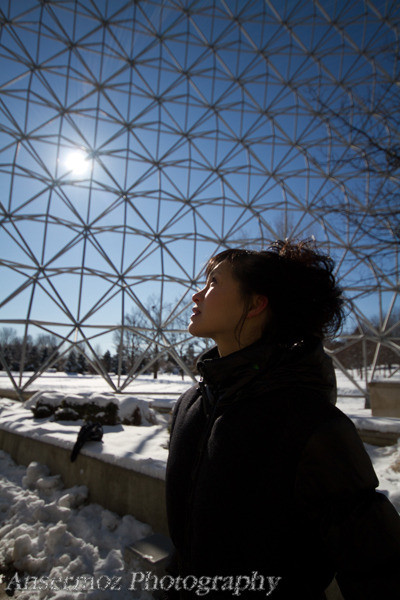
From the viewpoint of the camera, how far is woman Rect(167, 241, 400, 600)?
861 mm

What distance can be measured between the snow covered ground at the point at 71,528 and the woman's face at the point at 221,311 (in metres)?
2.29

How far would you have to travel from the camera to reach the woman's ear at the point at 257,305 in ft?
4.43

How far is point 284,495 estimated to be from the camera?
970 millimetres

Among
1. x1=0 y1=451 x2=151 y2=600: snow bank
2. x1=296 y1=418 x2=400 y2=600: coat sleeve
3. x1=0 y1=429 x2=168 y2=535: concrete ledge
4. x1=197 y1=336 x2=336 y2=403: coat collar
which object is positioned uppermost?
x1=197 y1=336 x2=336 y2=403: coat collar

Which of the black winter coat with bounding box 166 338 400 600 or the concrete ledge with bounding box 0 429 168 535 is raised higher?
the black winter coat with bounding box 166 338 400 600

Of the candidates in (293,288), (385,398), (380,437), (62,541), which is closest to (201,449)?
(293,288)

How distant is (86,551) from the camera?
10.6 ft

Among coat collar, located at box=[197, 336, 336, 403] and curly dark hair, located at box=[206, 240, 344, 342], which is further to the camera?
curly dark hair, located at box=[206, 240, 344, 342]

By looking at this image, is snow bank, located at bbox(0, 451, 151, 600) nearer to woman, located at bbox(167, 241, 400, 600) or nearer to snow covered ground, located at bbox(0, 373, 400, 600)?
snow covered ground, located at bbox(0, 373, 400, 600)

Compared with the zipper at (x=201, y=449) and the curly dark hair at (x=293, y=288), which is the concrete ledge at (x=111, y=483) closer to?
the zipper at (x=201, y=449)

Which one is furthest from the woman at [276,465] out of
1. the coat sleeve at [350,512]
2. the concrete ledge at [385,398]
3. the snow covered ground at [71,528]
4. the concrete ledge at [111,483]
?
the concrete ledge at [385,398]

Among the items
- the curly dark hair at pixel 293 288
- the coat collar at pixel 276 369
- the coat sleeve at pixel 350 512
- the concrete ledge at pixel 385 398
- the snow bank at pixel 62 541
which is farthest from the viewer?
the concrete ledge at pixel 385 398

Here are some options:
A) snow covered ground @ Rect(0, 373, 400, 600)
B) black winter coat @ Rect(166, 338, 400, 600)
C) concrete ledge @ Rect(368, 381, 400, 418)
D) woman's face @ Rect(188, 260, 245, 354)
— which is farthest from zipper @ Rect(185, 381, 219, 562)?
concrete ledge @ Rect(368, 381, 400, 418)

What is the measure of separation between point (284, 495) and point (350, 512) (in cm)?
18
